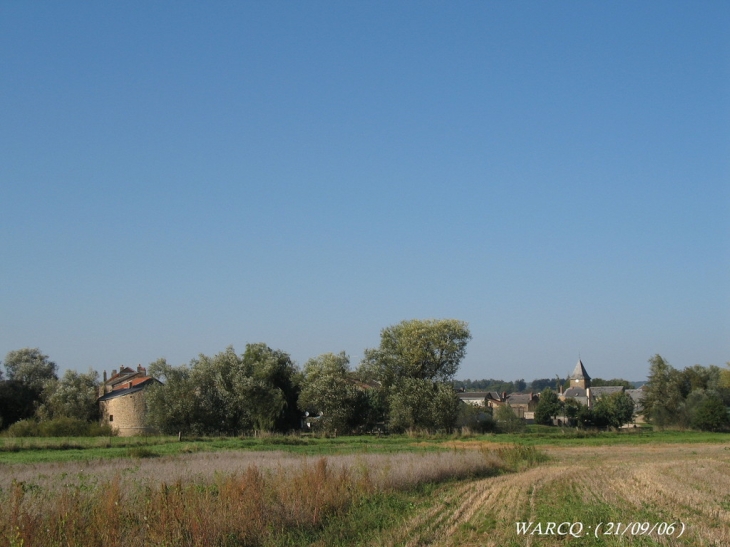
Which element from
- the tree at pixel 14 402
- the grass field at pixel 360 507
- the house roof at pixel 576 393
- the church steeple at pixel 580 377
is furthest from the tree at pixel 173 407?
the church steeple at pixel 580 377

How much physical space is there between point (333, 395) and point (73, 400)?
1106 inches

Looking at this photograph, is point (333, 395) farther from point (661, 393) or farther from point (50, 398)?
point (661, 393)

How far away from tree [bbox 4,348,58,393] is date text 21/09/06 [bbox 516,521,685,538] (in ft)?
263

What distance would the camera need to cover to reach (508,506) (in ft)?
53.3

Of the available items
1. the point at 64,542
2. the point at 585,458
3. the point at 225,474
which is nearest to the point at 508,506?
the point at 225,474

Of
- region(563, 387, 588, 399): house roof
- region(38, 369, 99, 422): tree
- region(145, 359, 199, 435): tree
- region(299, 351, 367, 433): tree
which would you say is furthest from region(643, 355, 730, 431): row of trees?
region(38, 369, 99, 422): tree

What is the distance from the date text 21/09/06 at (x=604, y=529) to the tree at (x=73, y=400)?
64945mm

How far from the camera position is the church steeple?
150 metres

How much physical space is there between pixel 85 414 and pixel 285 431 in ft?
71.8

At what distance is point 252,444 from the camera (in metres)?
46.5

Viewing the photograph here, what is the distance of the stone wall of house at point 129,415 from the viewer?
62.7 m

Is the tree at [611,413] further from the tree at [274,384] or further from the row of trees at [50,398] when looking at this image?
the row of trees at [50,398]

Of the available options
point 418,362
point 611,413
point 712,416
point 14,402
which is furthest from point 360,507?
point 611,413

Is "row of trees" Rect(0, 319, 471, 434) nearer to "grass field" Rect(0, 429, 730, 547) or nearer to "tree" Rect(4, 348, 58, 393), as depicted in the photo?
"tree" Rect(4, 348, 58, 393)
